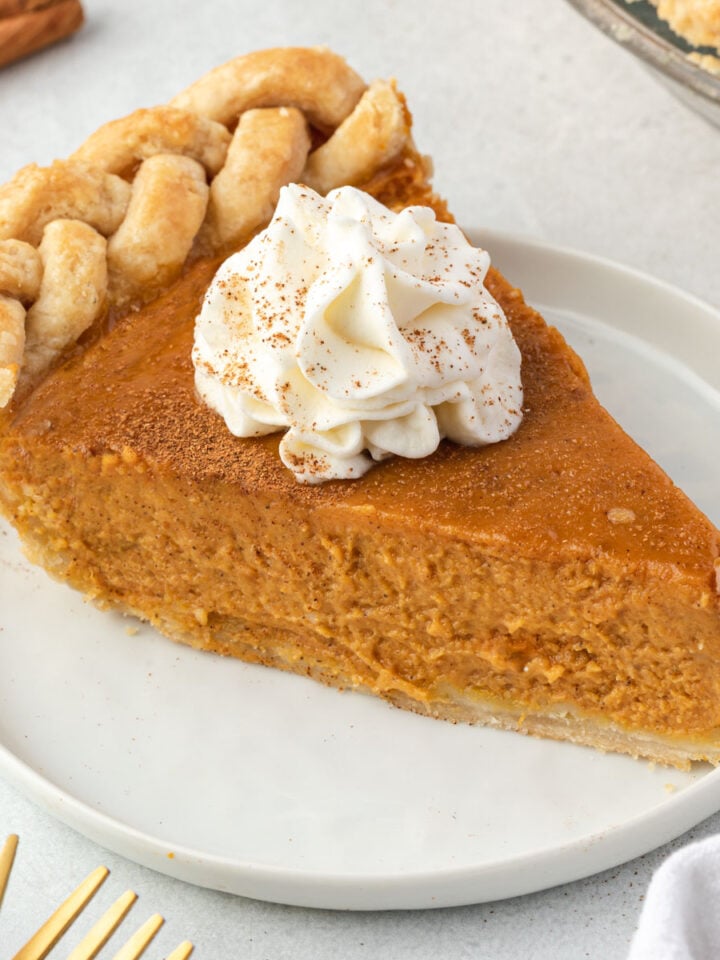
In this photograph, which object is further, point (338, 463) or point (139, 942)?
point (338, 463)

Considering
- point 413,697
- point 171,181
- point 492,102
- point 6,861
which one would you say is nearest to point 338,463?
point 413,697

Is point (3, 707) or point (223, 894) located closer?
point (223, 894)

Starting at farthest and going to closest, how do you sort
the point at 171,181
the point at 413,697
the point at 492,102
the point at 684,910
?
the point at 492,102 < the point at 171,181 < the point at 413,697 < the point at 684,910

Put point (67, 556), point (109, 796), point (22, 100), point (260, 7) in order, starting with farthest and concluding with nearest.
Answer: point (260, 7)
point (22, 100)
point (67, 556)
point (109, 796)

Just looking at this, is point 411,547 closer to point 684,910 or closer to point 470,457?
point 470,457

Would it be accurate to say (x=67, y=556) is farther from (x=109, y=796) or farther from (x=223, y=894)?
(x=223, y=894)

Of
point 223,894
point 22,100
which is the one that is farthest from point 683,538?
point 22,100

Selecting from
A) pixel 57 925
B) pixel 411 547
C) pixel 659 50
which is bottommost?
pixel 411 547
